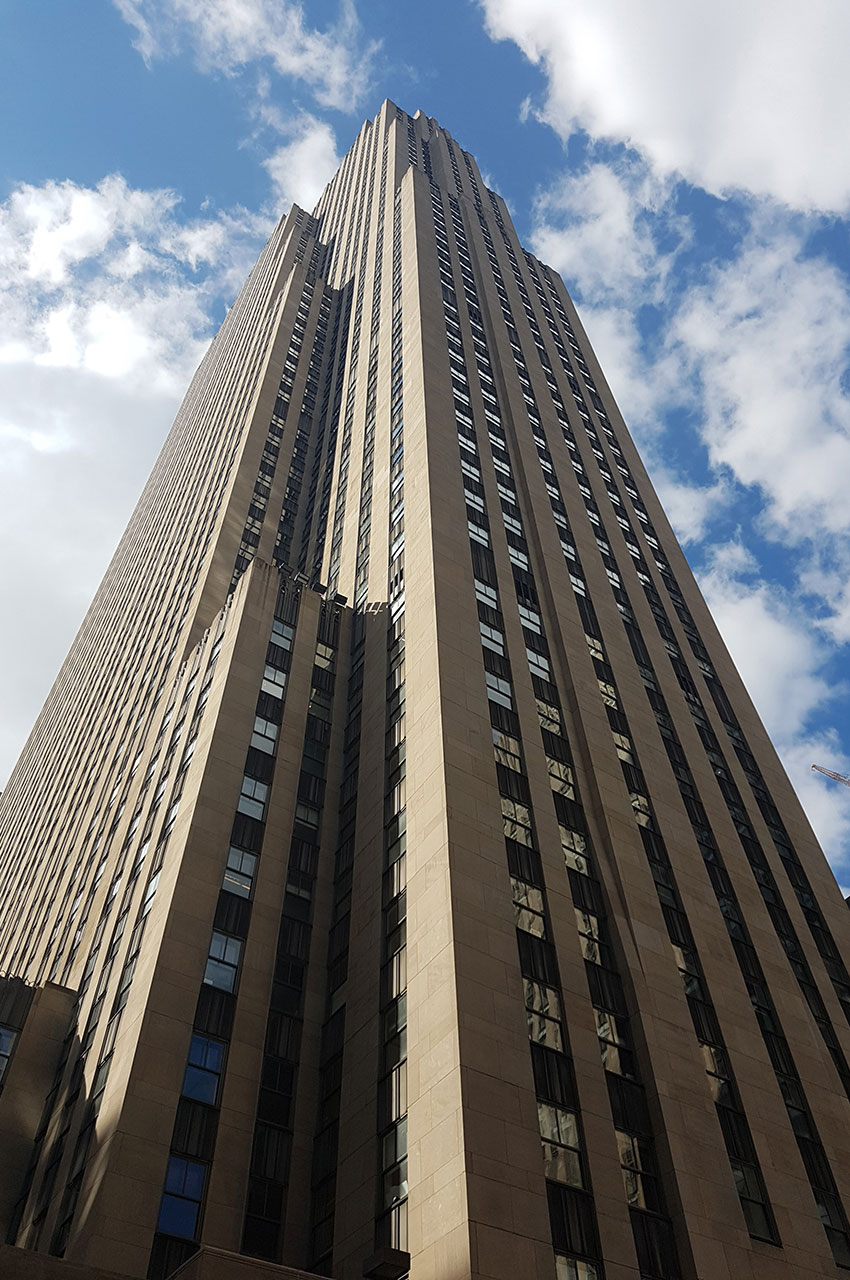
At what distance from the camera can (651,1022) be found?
3569 centimetres

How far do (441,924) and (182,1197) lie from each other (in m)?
11.6

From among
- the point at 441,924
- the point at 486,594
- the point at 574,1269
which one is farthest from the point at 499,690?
the point at 574,1269

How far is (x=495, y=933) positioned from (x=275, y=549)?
49.9 meters

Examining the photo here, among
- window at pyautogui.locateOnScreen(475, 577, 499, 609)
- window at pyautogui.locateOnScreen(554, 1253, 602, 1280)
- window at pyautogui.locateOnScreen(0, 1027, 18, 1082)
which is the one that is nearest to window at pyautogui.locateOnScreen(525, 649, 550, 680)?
window at pyautogui.locateOnScreen(475, 577, 499, 609)

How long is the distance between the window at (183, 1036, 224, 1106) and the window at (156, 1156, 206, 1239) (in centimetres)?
218

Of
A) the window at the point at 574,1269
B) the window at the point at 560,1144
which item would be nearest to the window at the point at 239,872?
the window at the point at 560,1144

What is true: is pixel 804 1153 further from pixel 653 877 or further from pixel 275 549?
pixel 275 549

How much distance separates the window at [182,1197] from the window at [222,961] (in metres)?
6.45

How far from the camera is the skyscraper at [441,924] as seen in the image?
99.3 feet

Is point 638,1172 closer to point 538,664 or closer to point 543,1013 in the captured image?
point 543,1013

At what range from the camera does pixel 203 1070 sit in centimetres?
3391

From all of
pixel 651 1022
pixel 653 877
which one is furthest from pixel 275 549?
pixel 651 1022

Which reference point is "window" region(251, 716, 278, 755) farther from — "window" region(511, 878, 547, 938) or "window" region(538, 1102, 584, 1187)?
"window" region(538, 1102, 584, 1187)

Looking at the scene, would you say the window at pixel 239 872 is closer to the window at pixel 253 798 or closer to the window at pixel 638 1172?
the window at pixel 253 798
